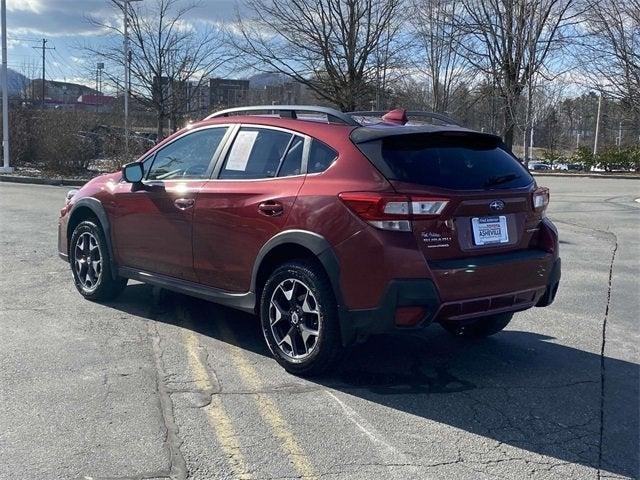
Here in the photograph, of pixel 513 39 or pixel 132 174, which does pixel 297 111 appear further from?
pixel 513 39

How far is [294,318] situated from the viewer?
15.7ft

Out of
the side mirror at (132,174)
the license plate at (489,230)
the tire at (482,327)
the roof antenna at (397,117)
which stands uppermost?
the roof antenna at (397,117)

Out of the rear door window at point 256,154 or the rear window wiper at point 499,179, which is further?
the rear door window at point 256,154

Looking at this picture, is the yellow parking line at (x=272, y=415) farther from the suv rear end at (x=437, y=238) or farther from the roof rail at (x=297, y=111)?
the roof rail at (x=297, y=111)

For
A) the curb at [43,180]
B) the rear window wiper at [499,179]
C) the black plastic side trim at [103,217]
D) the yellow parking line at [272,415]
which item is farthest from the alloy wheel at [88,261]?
the curb at [43,180]

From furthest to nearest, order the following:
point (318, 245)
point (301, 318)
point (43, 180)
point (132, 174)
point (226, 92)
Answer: point (226, 92) → point (43, 180) → point (132, 174) → point (301, 318) → point (318, 245)

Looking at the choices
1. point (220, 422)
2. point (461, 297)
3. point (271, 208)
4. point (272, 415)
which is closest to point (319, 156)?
point (271, 208)

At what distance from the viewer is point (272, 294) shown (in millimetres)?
4918

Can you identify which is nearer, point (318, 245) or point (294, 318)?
point (318, 245)

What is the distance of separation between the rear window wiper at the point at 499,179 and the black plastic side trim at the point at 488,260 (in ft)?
1.58

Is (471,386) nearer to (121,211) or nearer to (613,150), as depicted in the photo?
(121,211)

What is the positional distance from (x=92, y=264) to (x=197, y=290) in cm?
164

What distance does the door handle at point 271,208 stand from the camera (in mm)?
4846

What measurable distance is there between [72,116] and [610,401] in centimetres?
2104
